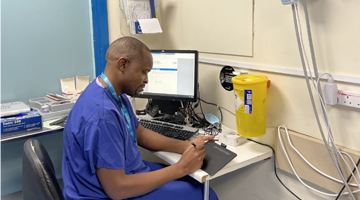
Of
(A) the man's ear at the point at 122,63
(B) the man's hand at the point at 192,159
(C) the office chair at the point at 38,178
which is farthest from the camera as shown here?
(B) the man's hand at the point at 192,159

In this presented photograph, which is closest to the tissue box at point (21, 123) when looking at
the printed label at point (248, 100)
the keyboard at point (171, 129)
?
the keyboard at point (171, 129)


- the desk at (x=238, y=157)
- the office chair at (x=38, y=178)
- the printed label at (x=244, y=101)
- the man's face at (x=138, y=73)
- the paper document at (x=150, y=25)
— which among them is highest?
the paper document at (x=150, y=25)

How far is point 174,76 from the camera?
6.59ft

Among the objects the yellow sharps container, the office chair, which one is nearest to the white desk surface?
the yellow sharps container

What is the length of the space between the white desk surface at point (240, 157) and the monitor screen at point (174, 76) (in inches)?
17.4

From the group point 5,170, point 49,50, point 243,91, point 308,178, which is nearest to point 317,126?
point 308,178

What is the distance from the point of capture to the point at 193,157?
4.72 ft

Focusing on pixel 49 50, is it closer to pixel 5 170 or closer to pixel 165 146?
pixel 5 170

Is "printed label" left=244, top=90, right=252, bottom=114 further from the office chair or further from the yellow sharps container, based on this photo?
the office chair

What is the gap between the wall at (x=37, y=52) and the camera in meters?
2.08

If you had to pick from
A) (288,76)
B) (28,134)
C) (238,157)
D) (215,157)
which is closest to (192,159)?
(215,157)

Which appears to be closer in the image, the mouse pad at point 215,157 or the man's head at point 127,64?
the man's head at point 127,64

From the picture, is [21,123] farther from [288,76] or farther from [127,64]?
[288,76]

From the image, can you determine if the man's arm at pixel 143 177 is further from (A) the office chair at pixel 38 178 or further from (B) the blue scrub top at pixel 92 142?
(A) the office chair at pixel 38 178
